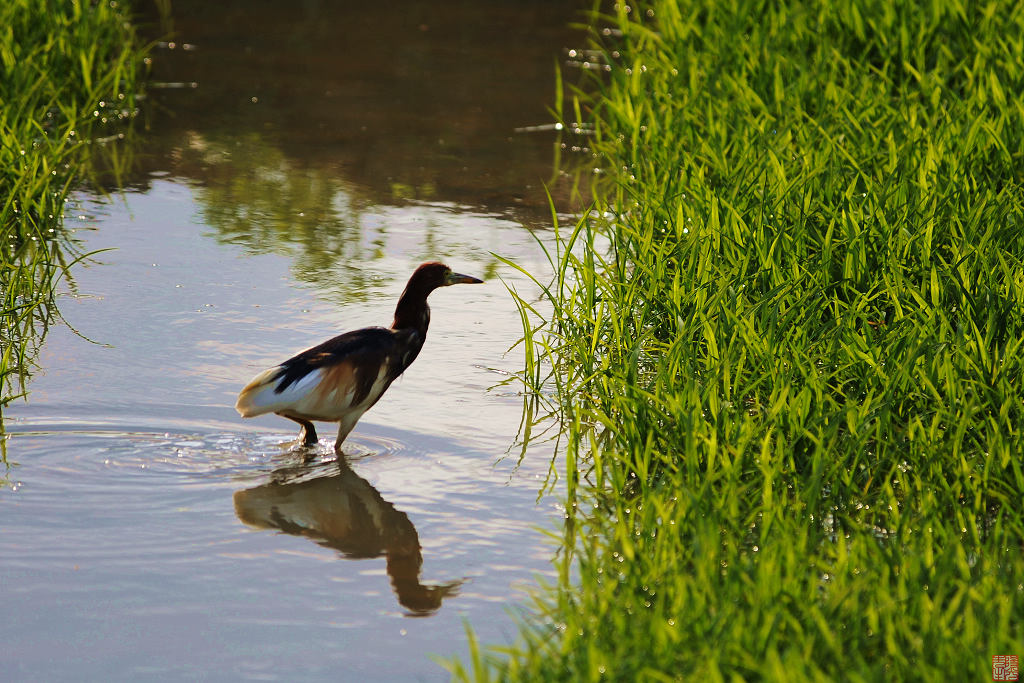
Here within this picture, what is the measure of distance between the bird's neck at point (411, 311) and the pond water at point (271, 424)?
269 mm

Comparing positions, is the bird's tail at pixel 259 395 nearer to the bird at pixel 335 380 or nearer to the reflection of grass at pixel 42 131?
the bird at pixel 335 380

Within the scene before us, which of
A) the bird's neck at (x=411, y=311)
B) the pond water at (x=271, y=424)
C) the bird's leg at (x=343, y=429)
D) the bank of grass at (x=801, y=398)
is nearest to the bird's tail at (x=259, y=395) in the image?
the pond water at (x=271, y=424)

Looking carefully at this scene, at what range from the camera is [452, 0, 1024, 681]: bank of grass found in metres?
2.90

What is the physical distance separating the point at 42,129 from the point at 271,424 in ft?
7.86

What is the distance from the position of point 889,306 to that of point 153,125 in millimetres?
5312

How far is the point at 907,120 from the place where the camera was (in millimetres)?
6148

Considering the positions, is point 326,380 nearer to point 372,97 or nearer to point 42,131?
point 42,131

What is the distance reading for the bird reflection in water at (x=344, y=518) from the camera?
3.70m

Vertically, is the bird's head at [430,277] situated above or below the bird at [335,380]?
above

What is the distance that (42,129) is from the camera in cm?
638

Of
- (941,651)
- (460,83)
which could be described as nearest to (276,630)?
(941,651)

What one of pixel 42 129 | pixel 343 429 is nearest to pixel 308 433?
pixel 343 429

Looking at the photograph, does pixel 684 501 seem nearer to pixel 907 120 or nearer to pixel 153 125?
pixel 907 120

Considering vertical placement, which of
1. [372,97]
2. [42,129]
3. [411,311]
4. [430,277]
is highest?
[42,129]
